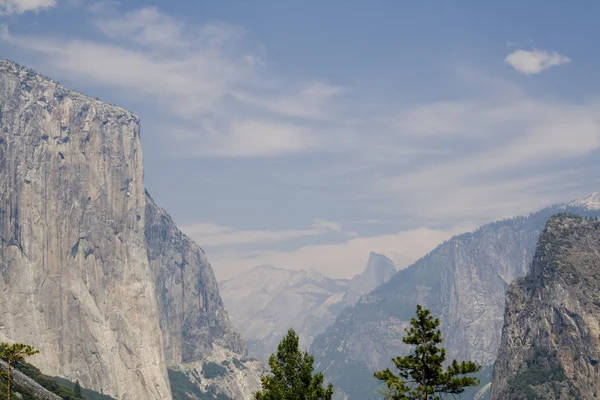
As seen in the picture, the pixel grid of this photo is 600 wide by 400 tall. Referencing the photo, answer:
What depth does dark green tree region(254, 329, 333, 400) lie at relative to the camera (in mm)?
77375

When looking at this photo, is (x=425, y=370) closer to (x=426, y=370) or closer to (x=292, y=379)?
(x=426, y=370)

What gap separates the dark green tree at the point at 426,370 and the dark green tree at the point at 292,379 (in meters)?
13.7

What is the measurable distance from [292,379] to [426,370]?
67.4ft

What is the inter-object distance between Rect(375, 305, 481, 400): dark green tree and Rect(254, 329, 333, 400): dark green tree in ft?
45.0

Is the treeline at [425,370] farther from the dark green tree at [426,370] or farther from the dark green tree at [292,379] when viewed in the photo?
the dark green tree at [292,379]

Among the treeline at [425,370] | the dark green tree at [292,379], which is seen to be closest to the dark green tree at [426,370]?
the treeline at [425,370]

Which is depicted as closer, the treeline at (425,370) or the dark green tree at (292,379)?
the treeline at (425,370)

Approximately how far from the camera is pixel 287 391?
257 ft

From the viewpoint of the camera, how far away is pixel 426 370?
64.5 m

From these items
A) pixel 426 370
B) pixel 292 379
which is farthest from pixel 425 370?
pixel 292 379

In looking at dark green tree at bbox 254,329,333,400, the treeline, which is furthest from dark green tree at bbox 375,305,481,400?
dark green tree at bbox 254,329,333,400

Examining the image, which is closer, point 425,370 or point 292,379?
point 425,370

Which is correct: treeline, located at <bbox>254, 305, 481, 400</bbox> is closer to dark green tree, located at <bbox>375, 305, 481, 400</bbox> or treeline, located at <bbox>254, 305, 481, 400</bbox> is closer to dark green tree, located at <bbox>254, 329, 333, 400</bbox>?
dark green tree, located at <bbox>375, 305, 481, 400</bbox>

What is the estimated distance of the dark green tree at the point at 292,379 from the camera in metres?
77.4
